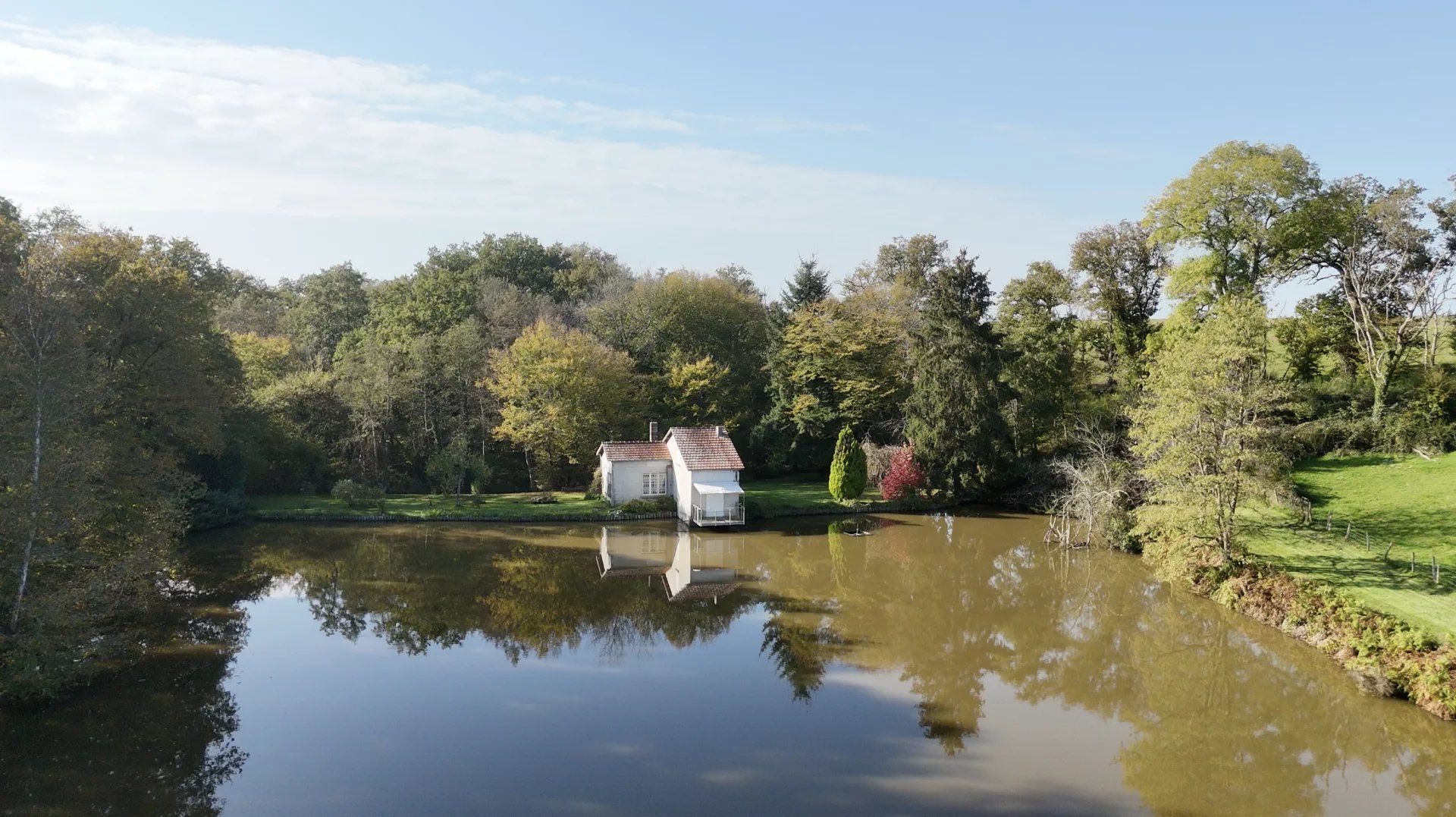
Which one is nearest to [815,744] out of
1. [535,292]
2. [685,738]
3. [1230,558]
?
[685,738]

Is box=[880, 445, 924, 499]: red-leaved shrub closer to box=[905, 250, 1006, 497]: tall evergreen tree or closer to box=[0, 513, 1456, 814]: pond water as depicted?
box=[905, 250, 1006, 497]: tall evergreen tree

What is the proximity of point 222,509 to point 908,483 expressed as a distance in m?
22.7

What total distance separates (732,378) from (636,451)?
9238mm

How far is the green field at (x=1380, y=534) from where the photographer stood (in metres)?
16.5

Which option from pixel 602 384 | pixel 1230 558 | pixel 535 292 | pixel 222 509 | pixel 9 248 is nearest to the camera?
pixel 9 248

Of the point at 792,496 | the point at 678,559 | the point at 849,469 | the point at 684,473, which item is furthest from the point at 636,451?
the point at 849,469

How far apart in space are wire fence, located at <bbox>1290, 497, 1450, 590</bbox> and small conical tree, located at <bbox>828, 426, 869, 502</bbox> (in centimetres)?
1325

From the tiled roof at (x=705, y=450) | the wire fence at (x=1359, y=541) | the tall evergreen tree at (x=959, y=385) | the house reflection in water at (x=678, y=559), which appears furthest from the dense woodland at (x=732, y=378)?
the house reflection in water at (x=678, y=559)

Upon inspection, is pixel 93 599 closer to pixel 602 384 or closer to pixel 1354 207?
pixel 602 384

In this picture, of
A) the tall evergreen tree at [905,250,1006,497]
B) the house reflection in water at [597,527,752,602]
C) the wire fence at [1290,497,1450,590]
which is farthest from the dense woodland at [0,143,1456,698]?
the house reflection in water at [597,527,752,602]

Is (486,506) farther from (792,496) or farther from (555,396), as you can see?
(792,496)

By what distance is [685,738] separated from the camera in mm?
12156

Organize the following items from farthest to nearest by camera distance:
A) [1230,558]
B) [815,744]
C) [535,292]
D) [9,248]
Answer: [535,292]
[1230,558]
[9,248]
[815,744]

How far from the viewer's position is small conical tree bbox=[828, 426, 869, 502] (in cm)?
3070
